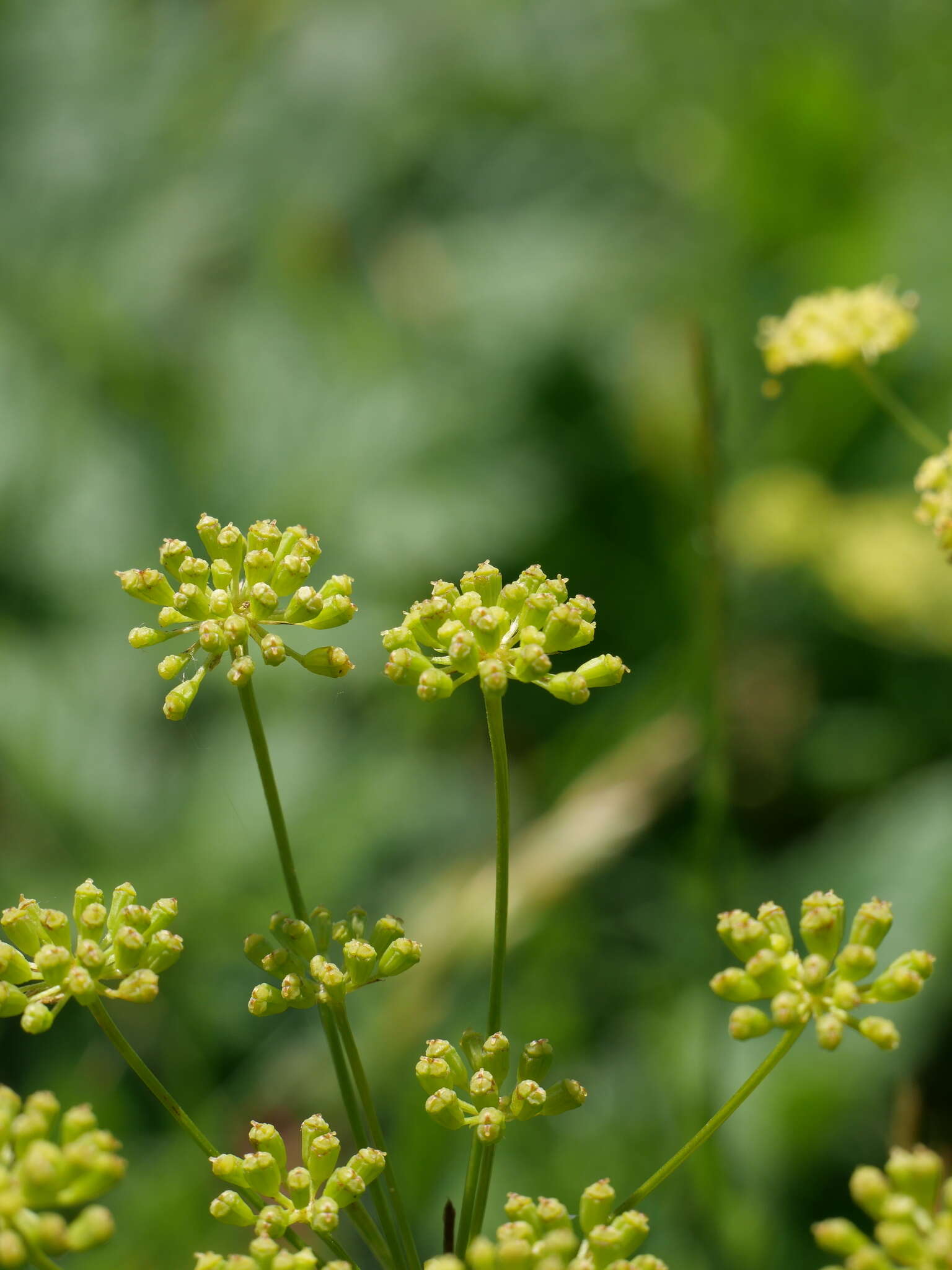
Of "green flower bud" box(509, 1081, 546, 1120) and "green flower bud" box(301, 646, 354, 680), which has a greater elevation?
"green flower bud" box(301, 646, 354, 680)

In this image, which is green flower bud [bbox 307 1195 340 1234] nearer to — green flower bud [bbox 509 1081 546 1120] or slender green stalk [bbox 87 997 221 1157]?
slender green stalk [bbox 87 997 221 1157]

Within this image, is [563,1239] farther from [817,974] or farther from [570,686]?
[570,686]

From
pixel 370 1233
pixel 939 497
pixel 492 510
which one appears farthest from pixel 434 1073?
pixel 492 510

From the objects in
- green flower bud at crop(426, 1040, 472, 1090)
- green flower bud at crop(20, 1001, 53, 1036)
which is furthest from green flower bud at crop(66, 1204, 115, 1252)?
green flower bud at crop(426, 1040, 472, 1090)

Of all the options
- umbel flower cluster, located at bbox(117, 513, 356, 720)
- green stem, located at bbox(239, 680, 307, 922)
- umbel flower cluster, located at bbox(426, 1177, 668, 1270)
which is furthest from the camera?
umbel flower cluster, located at bbox(117, 513, 356, 720)

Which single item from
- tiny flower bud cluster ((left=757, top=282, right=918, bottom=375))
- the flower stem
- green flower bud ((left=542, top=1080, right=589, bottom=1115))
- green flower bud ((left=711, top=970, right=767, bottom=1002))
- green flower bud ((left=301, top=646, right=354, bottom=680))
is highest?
tiny flower bud cluster ((left=757, top=282, right=918, bottom=375))

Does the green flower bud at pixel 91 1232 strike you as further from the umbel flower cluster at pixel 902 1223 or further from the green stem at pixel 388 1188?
the umbel flower cluster at pixel 902 1223
